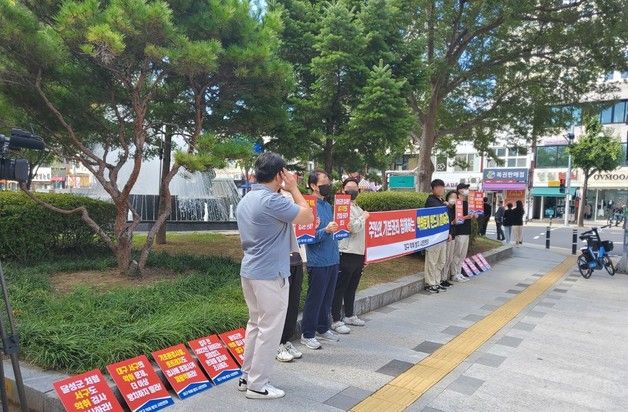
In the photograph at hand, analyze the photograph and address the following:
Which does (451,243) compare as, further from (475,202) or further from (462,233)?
(475,202)

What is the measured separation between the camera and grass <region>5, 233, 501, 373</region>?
388 centimetres

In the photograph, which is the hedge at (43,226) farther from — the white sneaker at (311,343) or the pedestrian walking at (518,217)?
the pedestrian walking at (518,217)

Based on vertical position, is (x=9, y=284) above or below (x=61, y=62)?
below

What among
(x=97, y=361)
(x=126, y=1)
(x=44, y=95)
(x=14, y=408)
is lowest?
(x=14, y=408)

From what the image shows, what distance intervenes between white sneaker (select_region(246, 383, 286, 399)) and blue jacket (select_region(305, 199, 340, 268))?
4.37ft

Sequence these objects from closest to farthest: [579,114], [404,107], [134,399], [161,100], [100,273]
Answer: [134,399], [100,273], [161,100], [404,107], [579,114]

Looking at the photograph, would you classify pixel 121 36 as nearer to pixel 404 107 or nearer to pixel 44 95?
pixel 44 95

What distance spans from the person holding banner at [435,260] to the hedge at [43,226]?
5.40m

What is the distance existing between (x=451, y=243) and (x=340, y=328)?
4.10 metres

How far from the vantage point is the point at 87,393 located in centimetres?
331

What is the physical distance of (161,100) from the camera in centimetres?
751

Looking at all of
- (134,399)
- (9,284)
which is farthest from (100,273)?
(134,399)

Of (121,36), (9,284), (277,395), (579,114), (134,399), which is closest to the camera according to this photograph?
(134,399)

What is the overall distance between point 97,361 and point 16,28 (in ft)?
12.5
